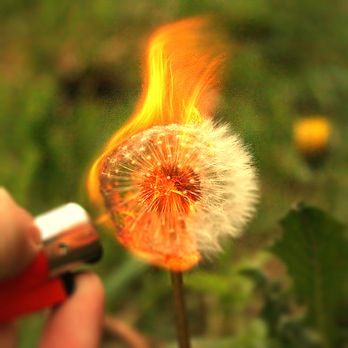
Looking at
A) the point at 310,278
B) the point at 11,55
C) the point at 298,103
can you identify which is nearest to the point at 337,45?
the point at 298,103

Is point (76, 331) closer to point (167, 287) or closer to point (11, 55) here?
point (167, 287)

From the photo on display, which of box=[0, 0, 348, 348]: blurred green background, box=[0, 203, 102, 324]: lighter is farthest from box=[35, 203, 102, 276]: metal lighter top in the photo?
box=[0, 0, 348, 348]: blurred green background

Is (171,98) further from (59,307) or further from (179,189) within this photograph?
(59,307)

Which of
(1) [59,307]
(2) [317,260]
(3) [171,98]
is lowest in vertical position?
(2) [317,260]

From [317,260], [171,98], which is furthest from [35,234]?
[317,260]

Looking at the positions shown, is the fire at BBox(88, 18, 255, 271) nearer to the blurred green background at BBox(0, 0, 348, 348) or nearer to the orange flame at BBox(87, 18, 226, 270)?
the orange flame at BBox(87, 18, 226, 270)

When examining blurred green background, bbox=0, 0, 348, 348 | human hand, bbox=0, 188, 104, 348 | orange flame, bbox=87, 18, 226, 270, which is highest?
orange flame, bbox=87, 18, 226, 270
